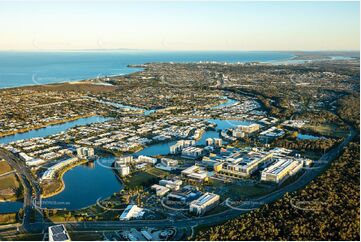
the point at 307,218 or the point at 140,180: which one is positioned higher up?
the point at 307,218

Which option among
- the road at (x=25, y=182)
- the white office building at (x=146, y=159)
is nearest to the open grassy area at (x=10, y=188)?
the road at (x=25, y=182)

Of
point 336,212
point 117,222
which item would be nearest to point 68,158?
point 117,222

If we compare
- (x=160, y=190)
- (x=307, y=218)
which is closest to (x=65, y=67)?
(x=160, y=190)

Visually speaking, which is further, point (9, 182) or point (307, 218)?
point (9, 182)

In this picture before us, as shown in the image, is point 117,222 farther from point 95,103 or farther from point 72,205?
point 95,103

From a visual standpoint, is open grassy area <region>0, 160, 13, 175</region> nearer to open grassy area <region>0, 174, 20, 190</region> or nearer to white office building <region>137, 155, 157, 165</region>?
open grassy area <region>0, 174, 20, 190</region>

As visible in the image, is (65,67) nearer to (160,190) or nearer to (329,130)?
(329,130)

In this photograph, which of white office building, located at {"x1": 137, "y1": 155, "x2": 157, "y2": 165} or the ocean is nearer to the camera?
white office building, located at {"x1": 137, "y1": 155, "x2": 157, "y2": 165}

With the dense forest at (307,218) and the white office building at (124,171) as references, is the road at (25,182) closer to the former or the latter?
the white office building at (124,171)

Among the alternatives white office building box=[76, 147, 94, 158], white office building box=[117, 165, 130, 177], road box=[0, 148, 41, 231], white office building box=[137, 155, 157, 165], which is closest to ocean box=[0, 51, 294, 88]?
road box=[0, 148, 41, 231]
